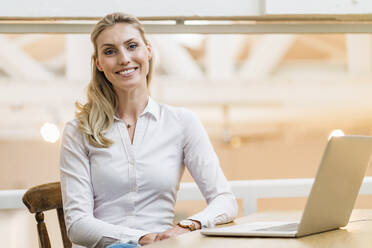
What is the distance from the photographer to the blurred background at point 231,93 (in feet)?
30.6

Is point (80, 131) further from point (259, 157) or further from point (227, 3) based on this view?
point (259, 157)

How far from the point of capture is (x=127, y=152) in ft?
6.27

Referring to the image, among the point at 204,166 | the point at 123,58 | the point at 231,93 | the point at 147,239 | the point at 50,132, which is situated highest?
the point at 123,58

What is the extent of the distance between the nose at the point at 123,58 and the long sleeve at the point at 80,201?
0.79 feet

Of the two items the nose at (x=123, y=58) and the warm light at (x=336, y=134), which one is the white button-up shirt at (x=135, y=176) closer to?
the nose at (x=123, y=58)

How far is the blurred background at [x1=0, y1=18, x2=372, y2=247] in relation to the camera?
932 cm

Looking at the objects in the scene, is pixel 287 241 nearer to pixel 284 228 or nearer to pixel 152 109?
pixel 284 228

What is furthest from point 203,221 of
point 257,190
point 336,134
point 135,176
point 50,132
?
point 50,132

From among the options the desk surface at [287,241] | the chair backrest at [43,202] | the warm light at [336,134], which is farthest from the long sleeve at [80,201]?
the warm light at [336,134]

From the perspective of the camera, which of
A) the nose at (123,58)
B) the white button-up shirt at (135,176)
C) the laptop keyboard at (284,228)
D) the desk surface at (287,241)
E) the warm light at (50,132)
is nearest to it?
the desk surface at (287,241)

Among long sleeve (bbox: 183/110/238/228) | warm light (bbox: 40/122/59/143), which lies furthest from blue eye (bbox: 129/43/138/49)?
warm light (bbox: 40/122/59/143)

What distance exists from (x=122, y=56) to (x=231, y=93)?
7417 mm

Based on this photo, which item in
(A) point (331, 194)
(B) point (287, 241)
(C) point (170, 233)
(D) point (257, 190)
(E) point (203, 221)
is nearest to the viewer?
(B) point (287, 241)

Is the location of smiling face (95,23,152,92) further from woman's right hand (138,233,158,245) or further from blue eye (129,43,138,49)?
woman's right hand (138,233,158,245)
